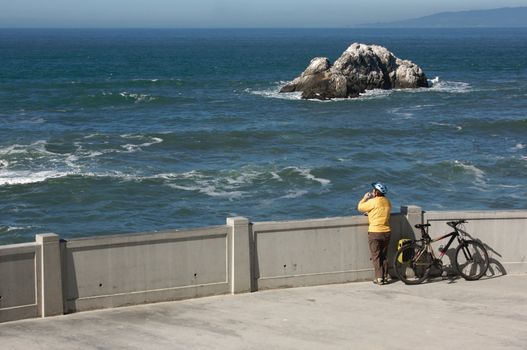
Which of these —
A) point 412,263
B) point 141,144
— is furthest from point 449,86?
point 412,263

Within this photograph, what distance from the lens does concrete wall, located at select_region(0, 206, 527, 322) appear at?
10.9 metres

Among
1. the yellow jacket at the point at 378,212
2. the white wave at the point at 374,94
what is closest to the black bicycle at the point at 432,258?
the yellow jacket at the point at 378,212

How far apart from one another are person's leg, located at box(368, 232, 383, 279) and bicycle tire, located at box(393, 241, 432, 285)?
0.25 metres

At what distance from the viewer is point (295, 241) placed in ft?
40.8

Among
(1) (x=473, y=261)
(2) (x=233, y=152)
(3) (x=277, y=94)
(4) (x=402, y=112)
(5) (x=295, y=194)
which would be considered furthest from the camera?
(3) (x=277, y=94)

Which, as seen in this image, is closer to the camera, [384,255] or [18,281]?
[18,281]

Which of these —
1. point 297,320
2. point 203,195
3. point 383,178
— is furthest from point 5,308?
point 383,178

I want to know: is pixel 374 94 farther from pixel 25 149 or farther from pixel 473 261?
pixel 473 261

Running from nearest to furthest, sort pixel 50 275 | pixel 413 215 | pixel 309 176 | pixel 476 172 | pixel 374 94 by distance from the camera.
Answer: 1. pixel 50 275
2. pixel 413 215
3. pixel 309 176
4. pixel 476 172
5. pixel 374 94

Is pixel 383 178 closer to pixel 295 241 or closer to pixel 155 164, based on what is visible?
pixel 155 164

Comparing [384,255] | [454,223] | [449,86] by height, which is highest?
[454,223]

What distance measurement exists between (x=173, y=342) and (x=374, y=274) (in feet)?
12.6

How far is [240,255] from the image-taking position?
12086 millimetres

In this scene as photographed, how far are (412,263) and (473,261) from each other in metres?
0.96
